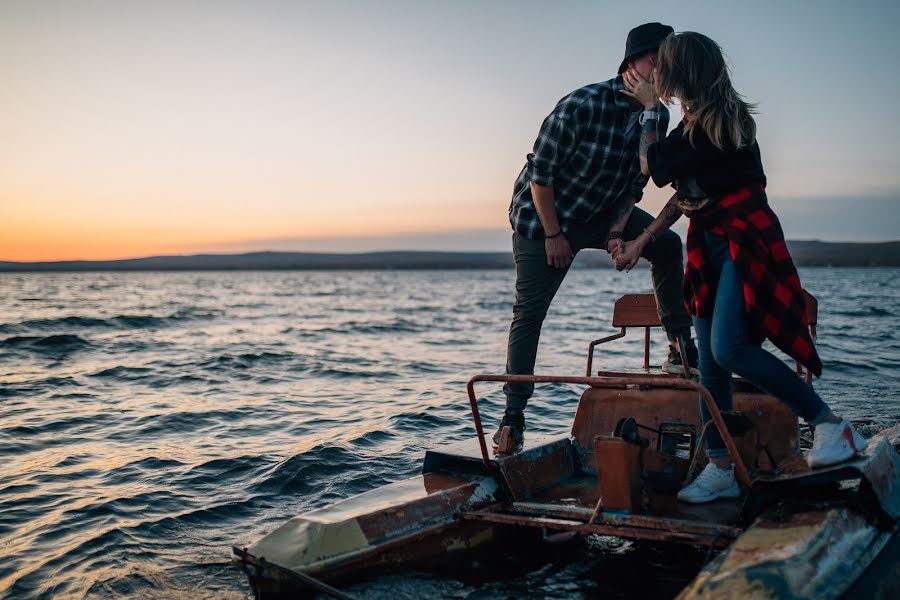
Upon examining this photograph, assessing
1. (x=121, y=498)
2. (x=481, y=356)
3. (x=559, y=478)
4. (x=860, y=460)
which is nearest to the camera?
(x=860, y=460)

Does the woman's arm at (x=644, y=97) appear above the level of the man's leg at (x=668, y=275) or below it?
above

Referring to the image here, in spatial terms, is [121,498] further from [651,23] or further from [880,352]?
[880,352]

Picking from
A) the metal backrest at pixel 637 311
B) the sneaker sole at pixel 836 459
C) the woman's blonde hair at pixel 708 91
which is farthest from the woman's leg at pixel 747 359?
the metal backrest at pixel 637 311

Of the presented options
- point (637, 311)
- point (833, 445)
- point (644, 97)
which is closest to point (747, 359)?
point (833, 445)

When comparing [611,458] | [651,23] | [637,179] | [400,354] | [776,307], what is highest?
[651,23]

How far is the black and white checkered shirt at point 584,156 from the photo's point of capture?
4.65 m

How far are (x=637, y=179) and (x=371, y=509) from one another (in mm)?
2736

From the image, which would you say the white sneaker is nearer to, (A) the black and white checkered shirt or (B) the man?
(B) the man

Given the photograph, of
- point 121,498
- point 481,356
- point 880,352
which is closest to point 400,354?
point 481,356

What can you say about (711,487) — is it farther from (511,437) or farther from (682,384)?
(511,437)

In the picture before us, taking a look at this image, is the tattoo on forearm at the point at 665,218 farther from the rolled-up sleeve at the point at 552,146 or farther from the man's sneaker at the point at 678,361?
the man's sneaker at the point at 678,361

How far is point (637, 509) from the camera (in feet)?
12.8

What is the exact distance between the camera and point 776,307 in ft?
11.5

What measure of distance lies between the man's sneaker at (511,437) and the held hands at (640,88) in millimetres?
2006
